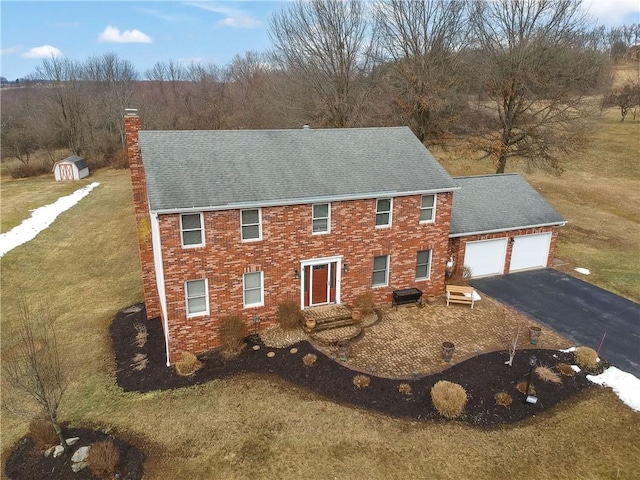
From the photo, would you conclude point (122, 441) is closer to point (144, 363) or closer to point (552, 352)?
point (144, 363)

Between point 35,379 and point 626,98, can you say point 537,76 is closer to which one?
point 35,379

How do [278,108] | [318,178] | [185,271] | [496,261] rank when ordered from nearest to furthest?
[185,271], [318,178], [496,261], [278,108]

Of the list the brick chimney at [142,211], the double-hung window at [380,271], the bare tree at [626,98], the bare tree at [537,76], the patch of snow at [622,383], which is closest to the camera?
the patch of snow at [622,383]

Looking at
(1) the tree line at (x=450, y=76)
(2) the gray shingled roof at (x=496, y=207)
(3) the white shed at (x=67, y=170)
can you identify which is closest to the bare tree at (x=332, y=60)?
(1) the tree line at (x=450, y=76)

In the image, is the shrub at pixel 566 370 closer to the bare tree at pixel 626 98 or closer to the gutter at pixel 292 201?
the gutter at pixel 292 201

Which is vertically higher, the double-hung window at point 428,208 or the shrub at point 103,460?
the double-hung window at point 428,208

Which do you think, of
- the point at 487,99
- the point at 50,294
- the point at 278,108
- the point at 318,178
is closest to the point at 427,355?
the point at 318,178
